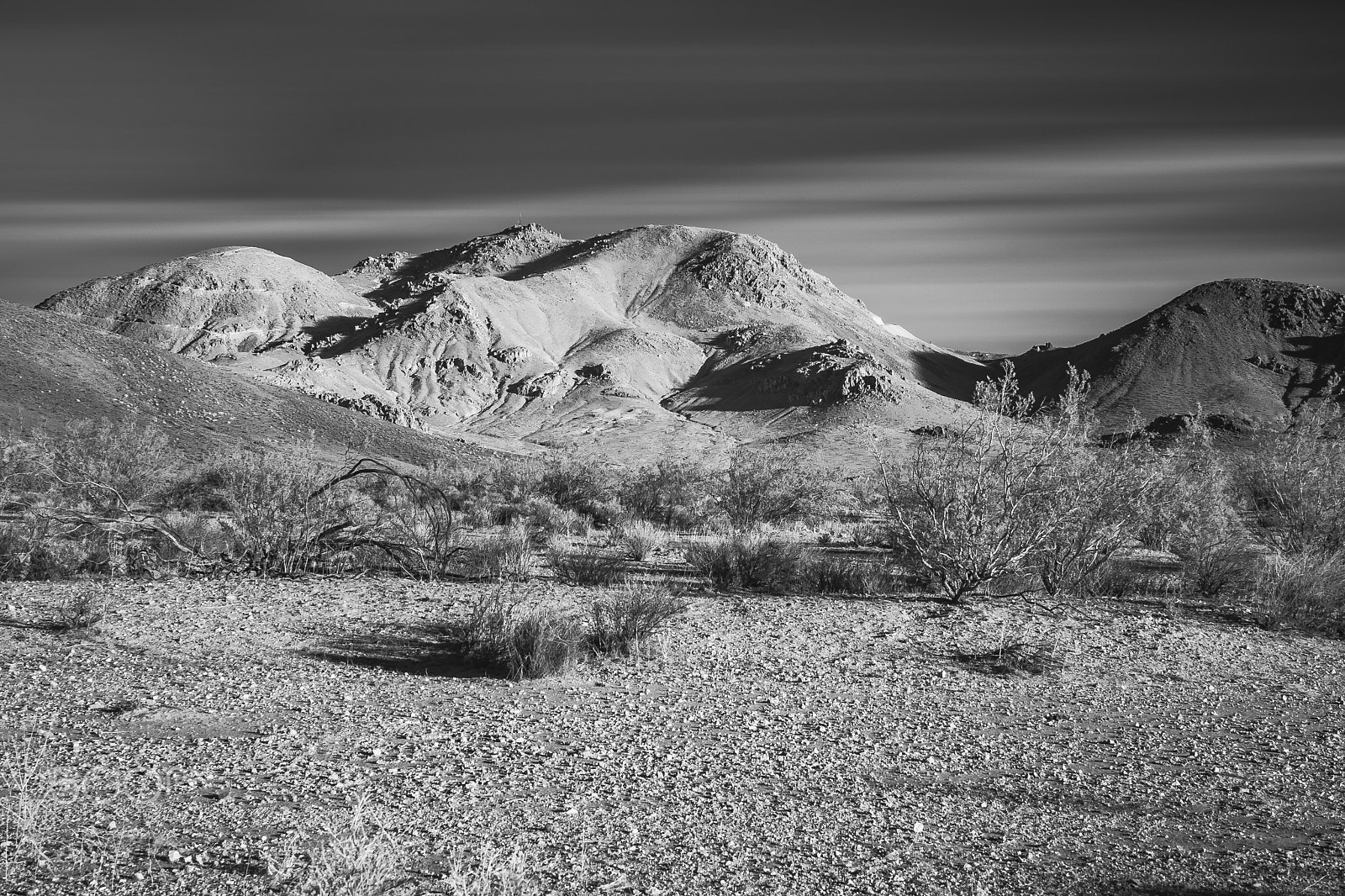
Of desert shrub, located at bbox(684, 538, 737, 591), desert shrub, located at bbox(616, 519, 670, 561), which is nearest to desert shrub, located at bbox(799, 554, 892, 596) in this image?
desert shrub, located at bbox(684, 538, 737, 591)

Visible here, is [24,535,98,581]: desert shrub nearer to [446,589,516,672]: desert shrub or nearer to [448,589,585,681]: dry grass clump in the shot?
[446,589,516,672]: desert shrub

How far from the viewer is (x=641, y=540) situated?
1725 centimetres

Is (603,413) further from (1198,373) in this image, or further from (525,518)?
(525,518)

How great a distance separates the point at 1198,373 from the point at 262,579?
10581cm

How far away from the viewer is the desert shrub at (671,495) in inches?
976

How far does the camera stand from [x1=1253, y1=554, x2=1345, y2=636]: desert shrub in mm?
11992

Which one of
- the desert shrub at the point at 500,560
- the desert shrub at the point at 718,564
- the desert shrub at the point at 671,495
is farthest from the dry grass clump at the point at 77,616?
the desert shrub at the point at 671,495

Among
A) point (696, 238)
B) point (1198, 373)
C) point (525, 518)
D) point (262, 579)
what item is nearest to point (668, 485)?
point (525, 518)

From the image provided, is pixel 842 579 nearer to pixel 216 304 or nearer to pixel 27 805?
pixel 27 805

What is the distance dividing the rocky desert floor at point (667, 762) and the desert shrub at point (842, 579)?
291 cm

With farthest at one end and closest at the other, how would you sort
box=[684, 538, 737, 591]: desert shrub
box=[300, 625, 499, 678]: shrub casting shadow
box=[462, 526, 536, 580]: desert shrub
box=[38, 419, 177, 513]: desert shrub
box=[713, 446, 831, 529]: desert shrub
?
box=[713, 446, 831, 529]: desert shrub, box=[38, 419, 177, 513]: desert shrub, box=[684, 538, 737, 591]: desert shrub, box=[462, 526, 536, 580]: desert shrub, box=[300, 625, 499, 678]: shrub casting shadow

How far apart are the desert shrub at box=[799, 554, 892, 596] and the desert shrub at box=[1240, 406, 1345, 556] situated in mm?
8087

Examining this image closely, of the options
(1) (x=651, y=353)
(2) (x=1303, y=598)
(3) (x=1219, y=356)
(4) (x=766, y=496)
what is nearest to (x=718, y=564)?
(2) (x=1303, y=598)

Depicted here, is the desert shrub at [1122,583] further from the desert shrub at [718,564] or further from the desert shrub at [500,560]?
the desert shrub at [500,560]
